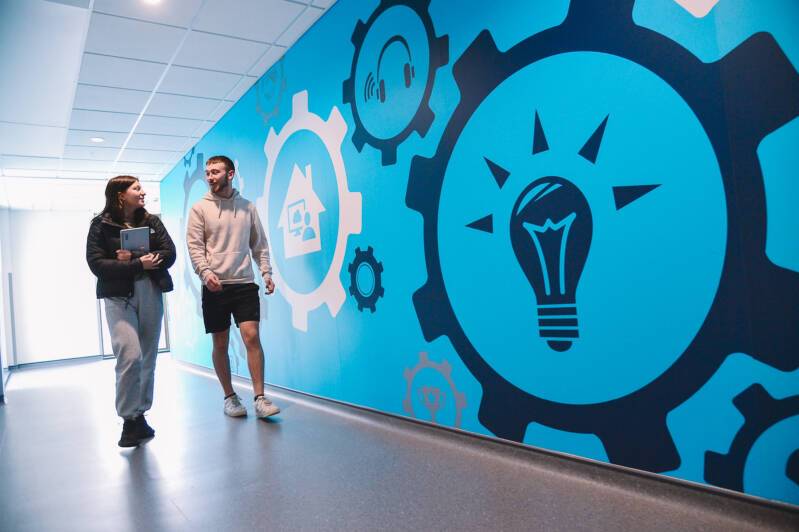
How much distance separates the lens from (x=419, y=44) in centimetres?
224

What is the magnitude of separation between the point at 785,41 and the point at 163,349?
9.37m

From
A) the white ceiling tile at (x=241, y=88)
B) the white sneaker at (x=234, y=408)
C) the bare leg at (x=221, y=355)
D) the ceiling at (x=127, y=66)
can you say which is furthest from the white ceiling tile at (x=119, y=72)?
the white sneaker at (x=234, y=408)

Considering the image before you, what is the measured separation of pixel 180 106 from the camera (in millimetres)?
4246

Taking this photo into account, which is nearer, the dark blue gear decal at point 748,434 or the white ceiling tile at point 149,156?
the dark blue gear decal at point 748,434

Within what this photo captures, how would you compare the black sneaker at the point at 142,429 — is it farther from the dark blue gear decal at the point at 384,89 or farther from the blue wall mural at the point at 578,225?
the dark blue gear decal at the point at 384,89

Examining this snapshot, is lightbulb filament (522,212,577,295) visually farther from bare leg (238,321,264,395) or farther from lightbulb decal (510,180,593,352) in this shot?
bare leg (238,321,264,395)

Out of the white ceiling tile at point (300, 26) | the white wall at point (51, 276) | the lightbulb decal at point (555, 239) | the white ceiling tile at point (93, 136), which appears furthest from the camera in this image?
the white wall at point (51, 276)

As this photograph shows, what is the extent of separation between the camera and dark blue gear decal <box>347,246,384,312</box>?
8.43 feet

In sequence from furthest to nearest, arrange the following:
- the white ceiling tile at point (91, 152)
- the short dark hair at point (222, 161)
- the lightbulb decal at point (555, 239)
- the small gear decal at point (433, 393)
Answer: the white ceiling tile at point (91, 152)
the short dark hair at point (222, 161)
the small gear decal at point (433, 393)
the lightbulb decal at point (555, 239)

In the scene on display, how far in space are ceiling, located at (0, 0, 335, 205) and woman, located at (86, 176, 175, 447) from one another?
3.93ft

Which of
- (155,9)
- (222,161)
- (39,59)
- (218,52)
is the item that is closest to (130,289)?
→ (222,161)

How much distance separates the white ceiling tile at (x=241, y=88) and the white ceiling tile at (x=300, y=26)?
647 millimetres

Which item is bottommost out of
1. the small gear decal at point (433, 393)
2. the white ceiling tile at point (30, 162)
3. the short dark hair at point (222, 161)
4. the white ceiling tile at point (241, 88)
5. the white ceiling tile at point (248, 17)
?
the small gear decal at point (433, 393)

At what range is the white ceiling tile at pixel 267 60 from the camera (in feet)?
11.3
